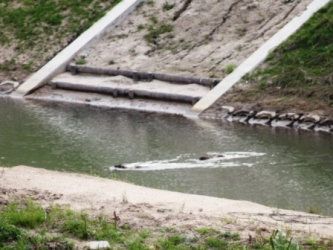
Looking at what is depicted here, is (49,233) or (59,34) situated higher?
(59,34)

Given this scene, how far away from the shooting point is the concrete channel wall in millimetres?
30203

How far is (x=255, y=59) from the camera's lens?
27.3 m

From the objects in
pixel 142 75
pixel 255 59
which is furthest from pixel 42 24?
pixel 255 59

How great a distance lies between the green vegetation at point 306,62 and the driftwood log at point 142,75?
54.2 inches

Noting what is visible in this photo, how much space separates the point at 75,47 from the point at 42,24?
242 cm

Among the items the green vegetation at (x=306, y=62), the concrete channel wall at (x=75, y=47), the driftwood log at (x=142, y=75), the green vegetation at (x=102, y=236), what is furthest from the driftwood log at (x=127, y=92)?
the green vegetation at (x=102, y=236)

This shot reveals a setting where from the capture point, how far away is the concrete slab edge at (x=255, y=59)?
84.8ft

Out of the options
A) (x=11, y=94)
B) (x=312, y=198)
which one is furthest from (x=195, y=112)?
(x=312, y=198)

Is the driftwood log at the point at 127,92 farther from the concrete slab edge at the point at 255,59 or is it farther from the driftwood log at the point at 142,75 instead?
the driftwood log at the point at 142,75

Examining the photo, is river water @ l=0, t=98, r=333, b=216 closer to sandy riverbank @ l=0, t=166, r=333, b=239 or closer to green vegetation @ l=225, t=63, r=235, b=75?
sandy riverbank @ l=0, t=166, r=333, b=239

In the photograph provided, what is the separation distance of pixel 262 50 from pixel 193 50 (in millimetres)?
2631

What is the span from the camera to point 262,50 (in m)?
27.7

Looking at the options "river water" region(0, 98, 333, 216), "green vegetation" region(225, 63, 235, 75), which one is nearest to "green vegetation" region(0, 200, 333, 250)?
"river water" region(0, 98, 333, 216)

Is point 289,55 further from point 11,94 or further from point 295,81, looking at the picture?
point 11,94
